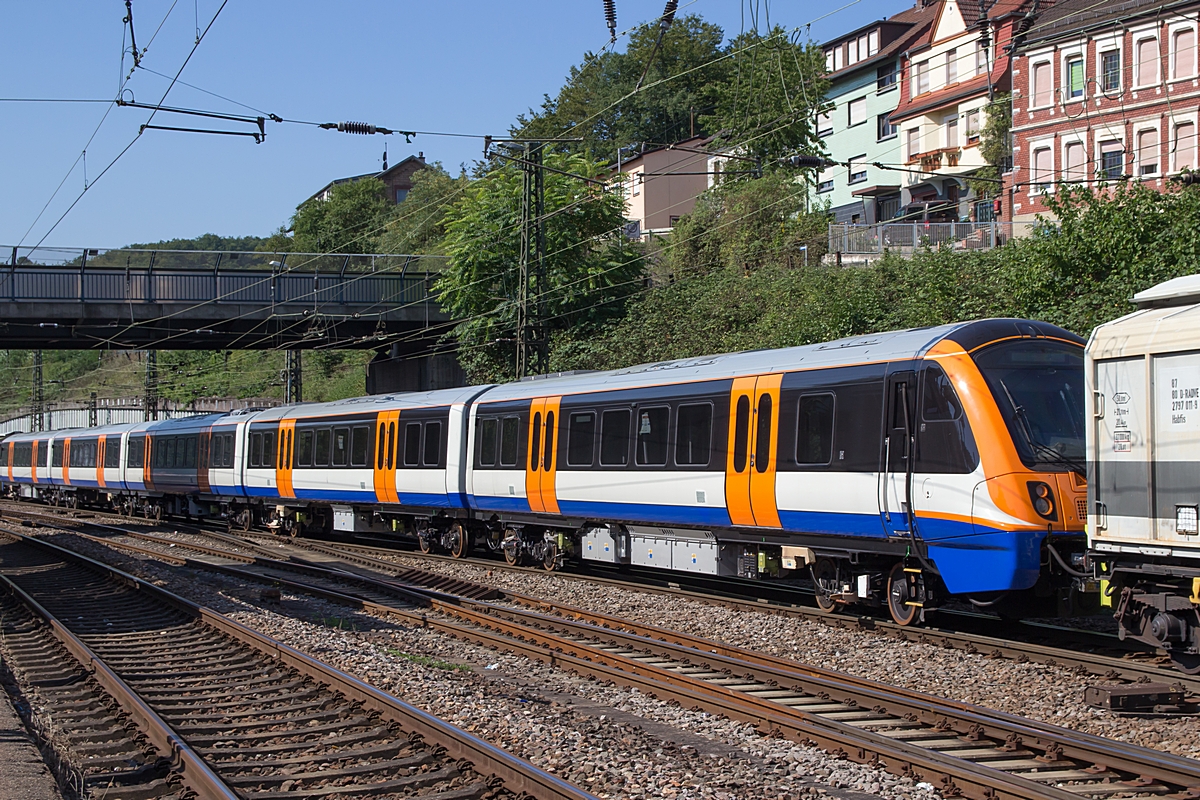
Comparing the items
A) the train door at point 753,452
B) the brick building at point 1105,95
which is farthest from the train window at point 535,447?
the brick building at point 1105,95

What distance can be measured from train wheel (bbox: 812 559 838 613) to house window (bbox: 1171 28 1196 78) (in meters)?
28.3

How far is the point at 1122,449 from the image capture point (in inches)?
384

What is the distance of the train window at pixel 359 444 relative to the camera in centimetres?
2416

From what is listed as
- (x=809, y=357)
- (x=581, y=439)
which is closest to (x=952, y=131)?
(x=581, y=439)

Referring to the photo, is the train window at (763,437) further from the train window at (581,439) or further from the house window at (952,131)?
the house window at (952,131)

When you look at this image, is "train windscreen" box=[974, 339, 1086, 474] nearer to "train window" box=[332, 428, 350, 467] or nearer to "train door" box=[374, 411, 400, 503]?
"train door" box=[374, 411, 400, 503]

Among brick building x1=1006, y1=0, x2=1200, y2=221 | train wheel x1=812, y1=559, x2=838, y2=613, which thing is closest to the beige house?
brick building x1=1006, y1=0, x2=1200, y2=221

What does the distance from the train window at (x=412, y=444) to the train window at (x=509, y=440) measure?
3.06 m

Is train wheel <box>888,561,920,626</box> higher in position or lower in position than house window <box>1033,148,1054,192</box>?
lower

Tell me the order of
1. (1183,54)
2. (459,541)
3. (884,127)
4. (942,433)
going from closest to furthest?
(942,433)
(459,541)
(1183,54)
(884,127)

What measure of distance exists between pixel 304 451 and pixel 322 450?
3.64ft

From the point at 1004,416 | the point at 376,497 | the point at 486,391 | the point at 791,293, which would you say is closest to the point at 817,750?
the point at 1004,416

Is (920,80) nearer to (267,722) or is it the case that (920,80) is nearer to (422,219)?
(422,219)

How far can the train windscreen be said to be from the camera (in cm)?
1105
